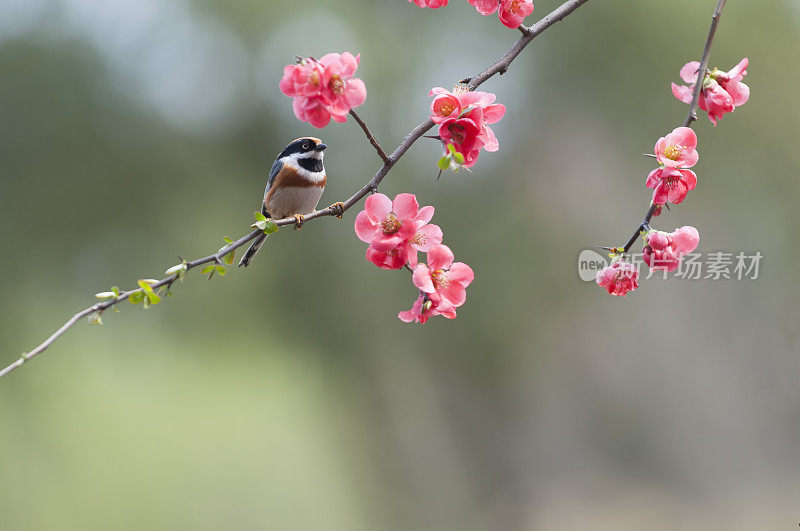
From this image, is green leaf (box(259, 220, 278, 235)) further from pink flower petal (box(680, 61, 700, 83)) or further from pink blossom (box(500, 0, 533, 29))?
pink flower petal (box(680, 61, 700, 83))

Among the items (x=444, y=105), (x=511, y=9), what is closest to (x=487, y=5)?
(x=511, y=9)

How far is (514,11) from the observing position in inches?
46.3

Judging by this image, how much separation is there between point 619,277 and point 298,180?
1.29 m

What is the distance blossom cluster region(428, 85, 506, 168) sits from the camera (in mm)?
1007

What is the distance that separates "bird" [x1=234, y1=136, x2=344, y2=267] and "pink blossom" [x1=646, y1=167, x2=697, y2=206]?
1.26 metres

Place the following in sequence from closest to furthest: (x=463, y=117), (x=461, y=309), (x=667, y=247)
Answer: (x=463, y=117), (x=667, y=247), (x=461, y=309)

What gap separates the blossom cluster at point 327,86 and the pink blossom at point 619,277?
1.82ft

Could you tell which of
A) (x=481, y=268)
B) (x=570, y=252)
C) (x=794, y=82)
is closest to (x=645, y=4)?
(x=794, y=82)

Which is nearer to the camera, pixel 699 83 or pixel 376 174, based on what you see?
pixel 376 174

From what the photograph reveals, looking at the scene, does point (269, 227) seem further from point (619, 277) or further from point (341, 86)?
point (619, 277)

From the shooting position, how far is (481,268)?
665 cm

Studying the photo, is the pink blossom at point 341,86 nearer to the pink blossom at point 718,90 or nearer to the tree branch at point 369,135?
the tree branch at point 369,135

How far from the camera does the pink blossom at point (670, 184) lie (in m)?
1.11

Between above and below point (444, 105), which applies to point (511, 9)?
above
